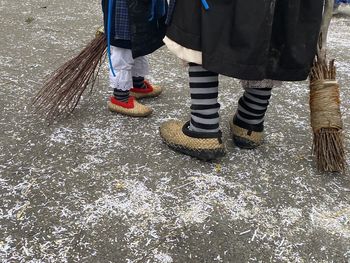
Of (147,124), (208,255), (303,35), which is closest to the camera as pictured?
(208,255)

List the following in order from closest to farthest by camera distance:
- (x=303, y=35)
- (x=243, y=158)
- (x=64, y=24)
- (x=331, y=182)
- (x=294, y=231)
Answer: (x=294, y=231) → (x=303, y=35) → (x=331, y=182) → (x=243, y=158) → (x=64, y=24)

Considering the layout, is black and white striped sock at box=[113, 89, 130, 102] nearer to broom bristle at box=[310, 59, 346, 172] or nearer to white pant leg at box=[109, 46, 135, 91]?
white pant leg at box=[109, 46, 135, 91]

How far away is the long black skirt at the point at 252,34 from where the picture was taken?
4.76 ft

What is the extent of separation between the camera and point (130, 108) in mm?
2178

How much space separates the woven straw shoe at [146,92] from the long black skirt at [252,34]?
0.82m

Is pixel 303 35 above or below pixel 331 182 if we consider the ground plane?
above

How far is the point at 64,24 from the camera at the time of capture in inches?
146

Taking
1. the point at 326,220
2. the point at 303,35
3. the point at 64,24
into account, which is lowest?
the point at 326,220

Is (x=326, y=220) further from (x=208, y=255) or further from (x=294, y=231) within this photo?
(x=208, y=255)

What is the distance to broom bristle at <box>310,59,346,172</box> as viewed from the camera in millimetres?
1698

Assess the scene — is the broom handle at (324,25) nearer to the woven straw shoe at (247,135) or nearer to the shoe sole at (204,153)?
the woven straw shoe at (247,135)

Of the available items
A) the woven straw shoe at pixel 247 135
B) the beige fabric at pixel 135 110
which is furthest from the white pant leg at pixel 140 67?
the woven straw shoe at pixel 247 135

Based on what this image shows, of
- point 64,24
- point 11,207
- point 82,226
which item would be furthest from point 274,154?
point 64,24

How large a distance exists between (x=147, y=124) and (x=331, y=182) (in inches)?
37.8
